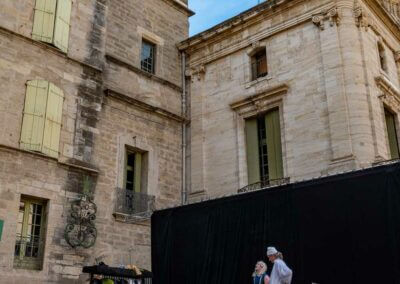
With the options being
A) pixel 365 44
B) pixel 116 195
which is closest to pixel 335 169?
pixel 365 44

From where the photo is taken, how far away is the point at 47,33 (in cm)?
1348

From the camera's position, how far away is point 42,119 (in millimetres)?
12641

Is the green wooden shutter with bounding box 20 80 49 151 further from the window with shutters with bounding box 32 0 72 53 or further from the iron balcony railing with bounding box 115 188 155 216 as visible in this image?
the iron balcony railing with bounding box 115 188 155 216

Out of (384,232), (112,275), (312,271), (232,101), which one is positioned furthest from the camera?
(232,101)

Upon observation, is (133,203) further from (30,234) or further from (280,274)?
(280,274)

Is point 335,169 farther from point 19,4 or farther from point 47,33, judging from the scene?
point 19,4

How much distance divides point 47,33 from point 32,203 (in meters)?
4.50

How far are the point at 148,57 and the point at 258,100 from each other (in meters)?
4.04

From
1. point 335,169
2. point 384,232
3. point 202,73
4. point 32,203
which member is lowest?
point 384,232

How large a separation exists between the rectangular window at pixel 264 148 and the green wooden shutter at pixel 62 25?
→ 578cm

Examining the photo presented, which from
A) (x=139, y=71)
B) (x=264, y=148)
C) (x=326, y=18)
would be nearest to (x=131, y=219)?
(x=264, y=148)

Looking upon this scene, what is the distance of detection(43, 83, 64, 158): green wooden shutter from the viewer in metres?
12.6

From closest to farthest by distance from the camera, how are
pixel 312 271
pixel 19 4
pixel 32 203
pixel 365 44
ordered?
1. pixel 312 271
2. pixel 32 203
3. pixel 19 4
4. pixel 365 44

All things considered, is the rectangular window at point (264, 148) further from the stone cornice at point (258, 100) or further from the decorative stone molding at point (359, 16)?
the decorative stone molding at point (359, 16)
